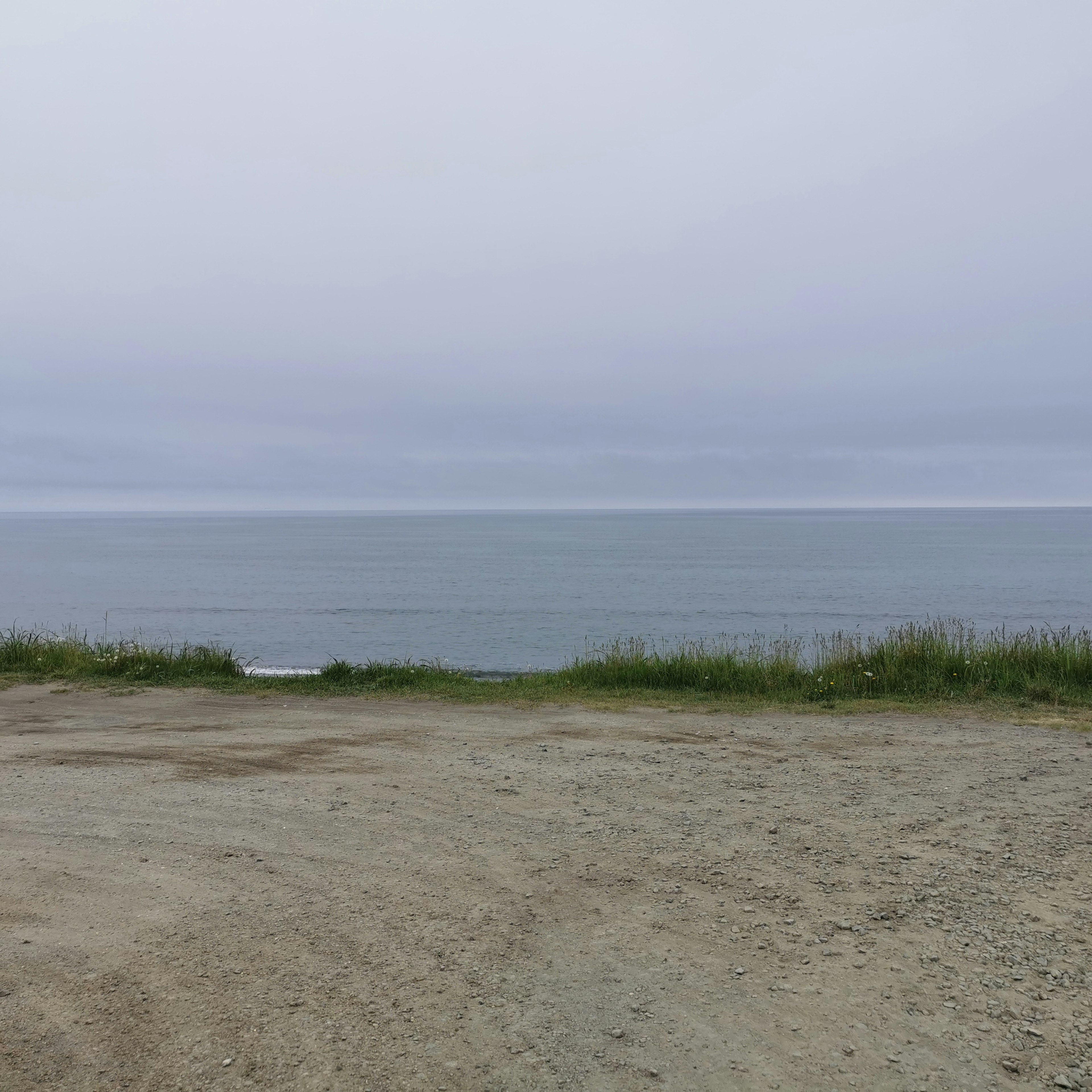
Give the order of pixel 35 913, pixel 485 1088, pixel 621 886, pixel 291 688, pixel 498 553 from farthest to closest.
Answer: pixel 498 553
pixel 291 688
pixel 621 886
pixel 35 913
pixel 485 1088

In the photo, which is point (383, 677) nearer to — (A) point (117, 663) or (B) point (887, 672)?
(A) point (117, 663)

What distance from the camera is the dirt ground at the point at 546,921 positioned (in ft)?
12.3

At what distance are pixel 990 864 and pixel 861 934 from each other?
5.13 ft

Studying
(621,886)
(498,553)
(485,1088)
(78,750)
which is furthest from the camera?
(498,553)

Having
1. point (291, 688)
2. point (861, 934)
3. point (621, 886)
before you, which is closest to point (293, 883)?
point (621, 886)

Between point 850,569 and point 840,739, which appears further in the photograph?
point 850,569

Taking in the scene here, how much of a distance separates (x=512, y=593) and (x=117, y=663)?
3517 cm

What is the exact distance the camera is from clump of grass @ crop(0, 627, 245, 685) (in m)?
13.9

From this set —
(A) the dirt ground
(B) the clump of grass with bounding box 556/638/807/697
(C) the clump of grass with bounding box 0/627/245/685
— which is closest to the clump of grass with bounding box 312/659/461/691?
(C) the clump of grass with bounding box 0/627/245/685

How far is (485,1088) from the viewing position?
11.6 feet

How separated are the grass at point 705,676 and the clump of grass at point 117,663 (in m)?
0.02

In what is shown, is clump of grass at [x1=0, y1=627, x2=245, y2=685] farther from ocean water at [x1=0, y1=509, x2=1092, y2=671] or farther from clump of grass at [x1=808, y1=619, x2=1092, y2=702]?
clump of grass at [x1=808, y1=619, x2=1092, y2=702]

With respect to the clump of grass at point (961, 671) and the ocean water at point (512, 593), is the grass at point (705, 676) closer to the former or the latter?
the clump of grass at point (961, 671)

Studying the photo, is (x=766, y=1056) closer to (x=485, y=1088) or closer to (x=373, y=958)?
(x=485, y=1088)
